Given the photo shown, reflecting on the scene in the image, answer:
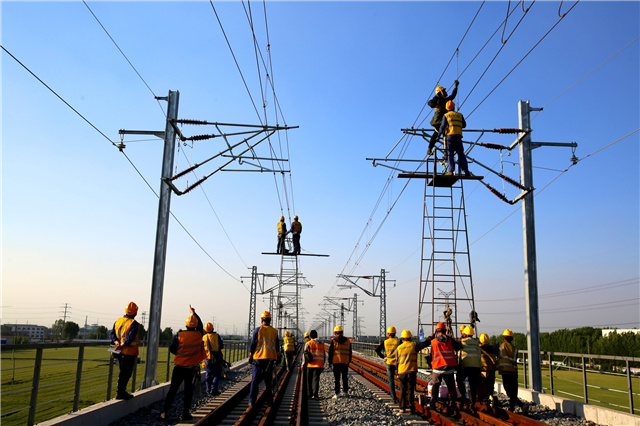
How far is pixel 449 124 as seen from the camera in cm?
1259

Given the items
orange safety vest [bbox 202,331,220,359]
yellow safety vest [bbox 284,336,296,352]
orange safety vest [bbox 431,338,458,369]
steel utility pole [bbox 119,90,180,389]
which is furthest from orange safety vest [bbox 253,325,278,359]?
yellow safety vest [bbox 284,336,296,352]

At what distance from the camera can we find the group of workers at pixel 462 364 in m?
10.5

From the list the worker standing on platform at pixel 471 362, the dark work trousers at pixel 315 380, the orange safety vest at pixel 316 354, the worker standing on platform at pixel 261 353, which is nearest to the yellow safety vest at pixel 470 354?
the worker standing on platform at pixel 471 362

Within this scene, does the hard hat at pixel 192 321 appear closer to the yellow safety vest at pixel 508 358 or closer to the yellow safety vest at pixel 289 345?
the yellow safety vest at pixel 508 358

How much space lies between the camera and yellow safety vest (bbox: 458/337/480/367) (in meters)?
10.7

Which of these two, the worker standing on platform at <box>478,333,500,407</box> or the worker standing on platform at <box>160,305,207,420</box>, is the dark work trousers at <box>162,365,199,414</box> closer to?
the worker standing on platform at <box>160,305,207,420</box>

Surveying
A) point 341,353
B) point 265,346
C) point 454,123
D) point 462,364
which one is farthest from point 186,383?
point 454,123

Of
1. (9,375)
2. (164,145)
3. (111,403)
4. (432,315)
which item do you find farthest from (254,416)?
(9,375)

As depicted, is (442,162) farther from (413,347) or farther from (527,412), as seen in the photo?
(527,412)

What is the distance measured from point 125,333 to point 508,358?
8.00 metres

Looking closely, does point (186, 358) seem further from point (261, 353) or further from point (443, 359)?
point (443, 359)

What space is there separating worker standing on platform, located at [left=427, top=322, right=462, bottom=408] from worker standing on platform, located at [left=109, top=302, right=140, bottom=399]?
19.8 ft

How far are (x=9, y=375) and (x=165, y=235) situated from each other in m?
26.9

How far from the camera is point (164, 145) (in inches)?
553
